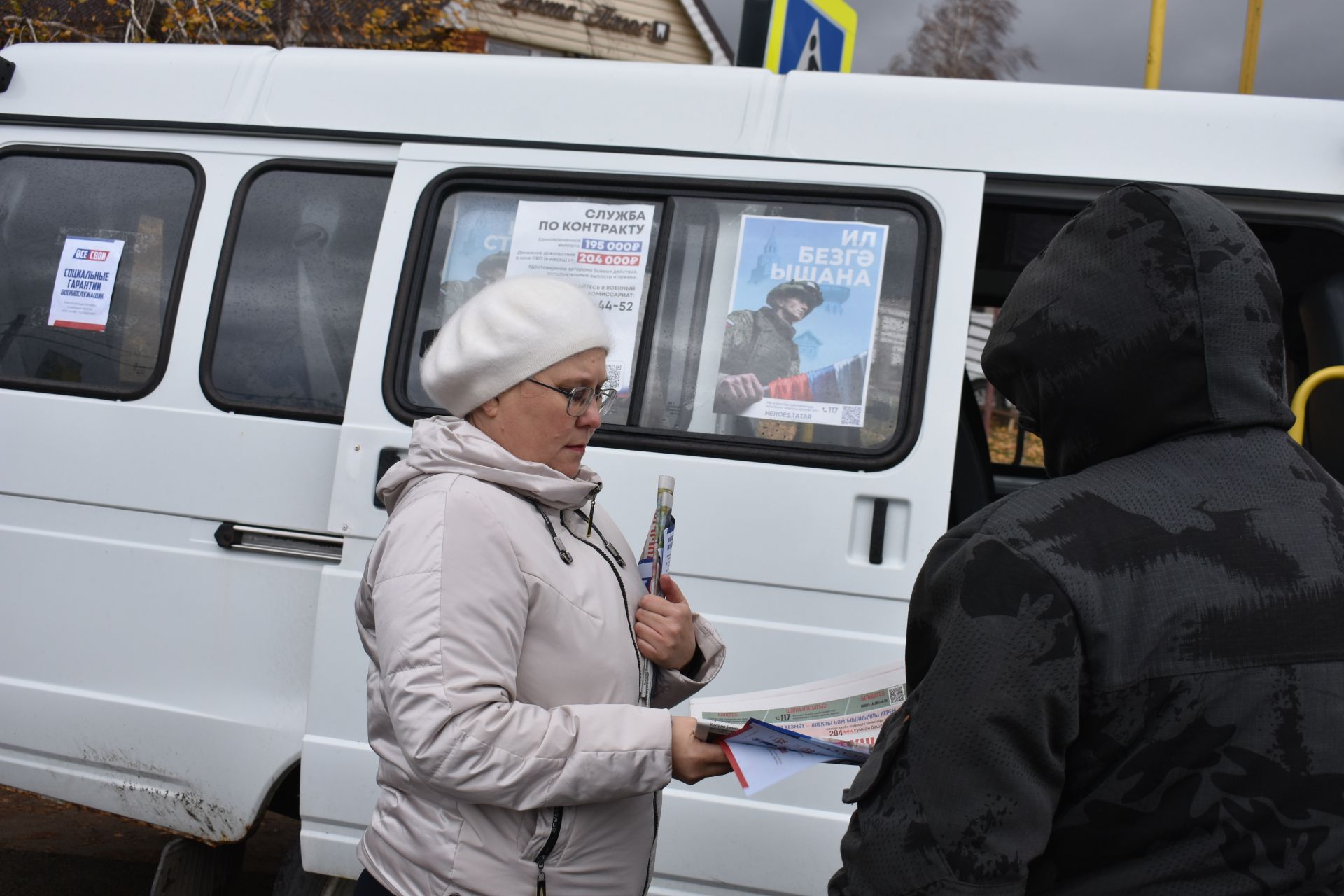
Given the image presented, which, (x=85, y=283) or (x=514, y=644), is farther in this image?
(x=85, y=283)

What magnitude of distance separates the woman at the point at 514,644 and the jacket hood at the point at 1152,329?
78cm

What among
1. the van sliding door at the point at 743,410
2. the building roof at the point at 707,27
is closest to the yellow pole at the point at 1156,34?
the van sliding door at the point at 743,410

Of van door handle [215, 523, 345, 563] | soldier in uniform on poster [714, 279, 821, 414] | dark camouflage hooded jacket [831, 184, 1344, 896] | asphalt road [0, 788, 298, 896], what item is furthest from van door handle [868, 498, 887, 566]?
asphalt road [0, 788, 298, 896]

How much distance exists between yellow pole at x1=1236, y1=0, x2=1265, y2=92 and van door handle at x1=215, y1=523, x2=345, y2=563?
3061mm

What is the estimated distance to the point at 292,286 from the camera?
10.3 ft

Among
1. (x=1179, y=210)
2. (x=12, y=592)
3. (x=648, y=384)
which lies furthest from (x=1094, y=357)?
(x=12, y=592)

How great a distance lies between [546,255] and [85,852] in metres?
3.23

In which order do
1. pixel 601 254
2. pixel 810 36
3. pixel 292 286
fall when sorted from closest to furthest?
pixel 601 254
pixel 292 286
pixel 810 36

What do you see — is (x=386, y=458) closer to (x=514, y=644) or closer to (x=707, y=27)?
(x=514, y=644)

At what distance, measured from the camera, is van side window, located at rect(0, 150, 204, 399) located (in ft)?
10.5

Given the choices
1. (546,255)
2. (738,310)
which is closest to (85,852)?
(546,255)

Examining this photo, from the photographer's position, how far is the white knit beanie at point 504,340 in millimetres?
1788

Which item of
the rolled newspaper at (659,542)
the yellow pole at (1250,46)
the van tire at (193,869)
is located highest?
the yellow pole at (1250,46)

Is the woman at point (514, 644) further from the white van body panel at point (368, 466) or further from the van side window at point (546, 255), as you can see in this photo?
the van side window at point (546, 255)
